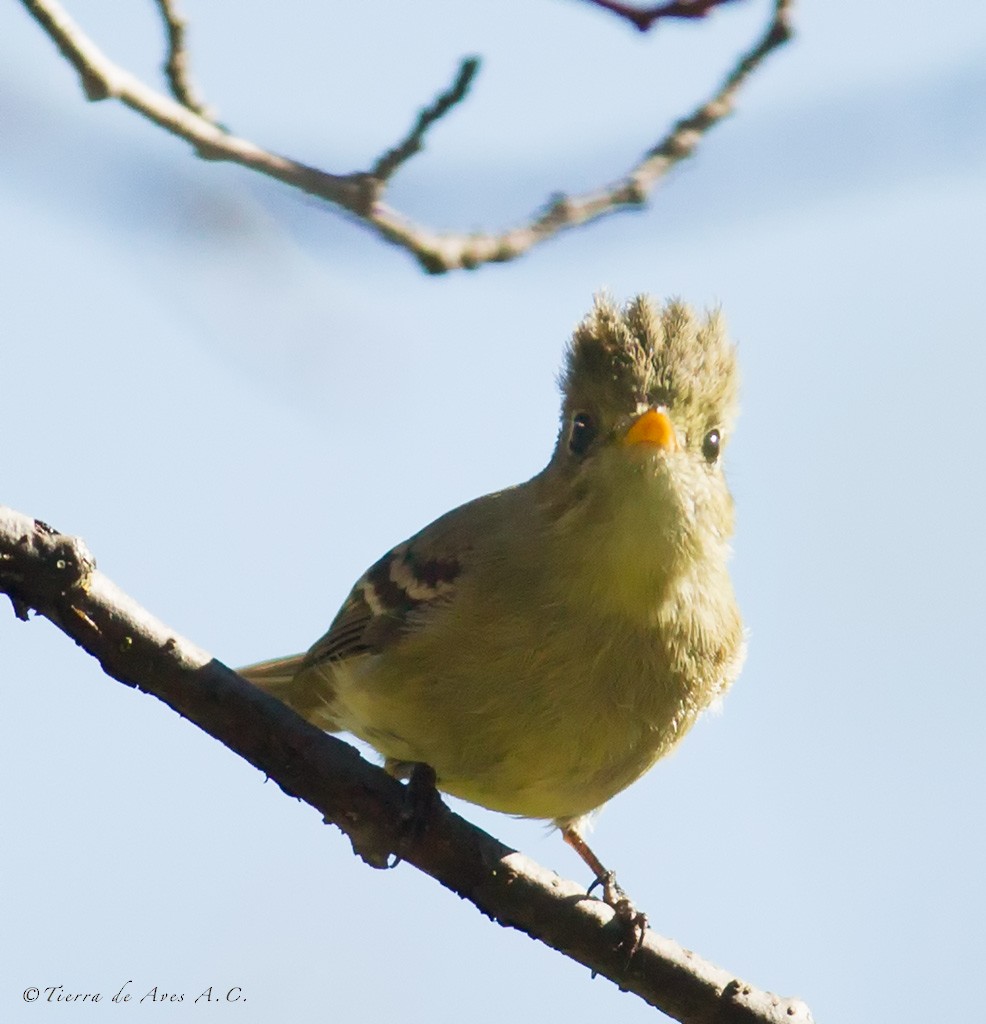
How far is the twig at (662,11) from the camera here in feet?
9.40

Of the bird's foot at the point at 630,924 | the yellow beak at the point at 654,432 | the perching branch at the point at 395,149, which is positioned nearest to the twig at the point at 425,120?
the perching branch at the point at 395,149

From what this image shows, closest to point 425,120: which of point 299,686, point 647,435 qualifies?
point 647,435

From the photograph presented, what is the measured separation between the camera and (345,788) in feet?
11.7

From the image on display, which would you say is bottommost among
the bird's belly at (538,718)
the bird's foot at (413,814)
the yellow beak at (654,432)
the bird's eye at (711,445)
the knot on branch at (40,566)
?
the knot on branch at (40,566)

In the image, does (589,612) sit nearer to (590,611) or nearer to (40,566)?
(590,611)

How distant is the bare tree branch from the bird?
4.99 ft

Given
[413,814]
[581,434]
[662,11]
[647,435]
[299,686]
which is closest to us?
[662,11]

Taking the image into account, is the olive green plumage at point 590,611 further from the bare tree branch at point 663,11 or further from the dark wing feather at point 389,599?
the bare tree branch at point 663,11

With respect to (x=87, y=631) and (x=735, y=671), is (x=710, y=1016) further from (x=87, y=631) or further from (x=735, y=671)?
(x=87, y=631)

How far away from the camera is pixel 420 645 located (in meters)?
4.62

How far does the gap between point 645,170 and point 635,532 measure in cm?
120

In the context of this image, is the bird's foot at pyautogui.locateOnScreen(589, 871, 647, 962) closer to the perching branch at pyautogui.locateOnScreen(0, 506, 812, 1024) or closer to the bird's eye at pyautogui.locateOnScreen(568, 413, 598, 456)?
the perching branch at pyautogui.locateOnScreen(0, 506, 812, 1024)

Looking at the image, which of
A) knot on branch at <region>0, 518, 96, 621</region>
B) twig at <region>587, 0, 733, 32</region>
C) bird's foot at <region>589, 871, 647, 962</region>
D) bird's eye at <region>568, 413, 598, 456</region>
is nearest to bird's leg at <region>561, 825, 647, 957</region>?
bird's foot at <region>589, 871, 647, 962</region>

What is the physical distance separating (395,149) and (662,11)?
0.70 meters
